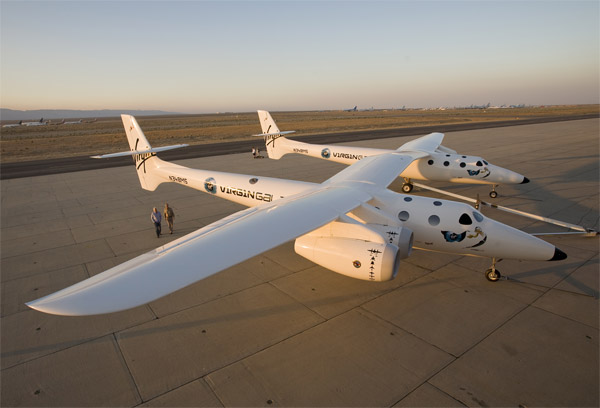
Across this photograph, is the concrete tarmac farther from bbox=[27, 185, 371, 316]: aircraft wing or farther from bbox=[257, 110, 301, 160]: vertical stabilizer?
bbox=[257, 110, 301, 160]: vertical stabilizer

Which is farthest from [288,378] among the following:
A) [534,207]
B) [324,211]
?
[534,207]

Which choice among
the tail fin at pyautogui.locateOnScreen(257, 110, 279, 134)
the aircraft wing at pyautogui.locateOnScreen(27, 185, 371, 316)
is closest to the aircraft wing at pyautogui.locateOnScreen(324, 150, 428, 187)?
the aircraft wing at pyautogui.locateOnScreen(27, 185, 371, 316)

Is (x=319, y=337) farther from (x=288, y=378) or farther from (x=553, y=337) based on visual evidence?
(x=553, y=337)

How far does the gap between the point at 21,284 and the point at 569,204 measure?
1070 inches

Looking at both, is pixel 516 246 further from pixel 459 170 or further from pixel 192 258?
pixel 459 170

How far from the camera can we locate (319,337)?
8.13 m

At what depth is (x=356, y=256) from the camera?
905 centimetres

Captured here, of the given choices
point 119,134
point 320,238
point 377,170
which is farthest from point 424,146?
point 119,134

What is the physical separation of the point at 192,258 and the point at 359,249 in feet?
16.1

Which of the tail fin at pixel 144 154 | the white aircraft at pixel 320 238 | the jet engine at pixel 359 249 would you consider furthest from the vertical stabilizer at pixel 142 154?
the jet engine at pixel 359 249

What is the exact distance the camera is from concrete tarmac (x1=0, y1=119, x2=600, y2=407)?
6.54 metres

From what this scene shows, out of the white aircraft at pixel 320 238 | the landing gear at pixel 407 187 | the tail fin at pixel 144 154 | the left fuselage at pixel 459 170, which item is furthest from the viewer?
the landing gear at pixel 407 187

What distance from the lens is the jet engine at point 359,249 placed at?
8.79m

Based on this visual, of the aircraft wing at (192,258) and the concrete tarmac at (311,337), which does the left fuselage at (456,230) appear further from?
the aircraft wing at (192,258)
